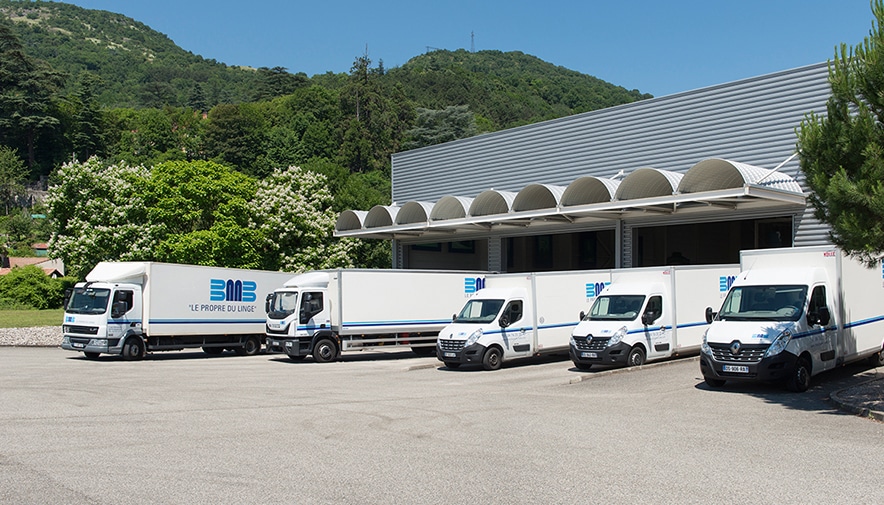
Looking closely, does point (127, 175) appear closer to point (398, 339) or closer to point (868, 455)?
point (398, 339)

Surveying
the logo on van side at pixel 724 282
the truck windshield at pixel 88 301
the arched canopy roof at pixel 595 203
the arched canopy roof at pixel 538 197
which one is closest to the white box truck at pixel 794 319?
the arched canopy roof at pixel 595 203

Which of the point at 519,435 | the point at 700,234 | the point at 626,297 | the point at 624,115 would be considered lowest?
the point at 519,435

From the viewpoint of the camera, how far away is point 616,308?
1941 centimetres

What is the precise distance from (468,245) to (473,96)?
2748 inches

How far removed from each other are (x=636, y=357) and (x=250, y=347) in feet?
47.9

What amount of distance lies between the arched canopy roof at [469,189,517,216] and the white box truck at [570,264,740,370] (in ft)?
26.5

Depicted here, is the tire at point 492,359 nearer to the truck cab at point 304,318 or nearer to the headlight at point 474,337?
the headlight at point 474,337

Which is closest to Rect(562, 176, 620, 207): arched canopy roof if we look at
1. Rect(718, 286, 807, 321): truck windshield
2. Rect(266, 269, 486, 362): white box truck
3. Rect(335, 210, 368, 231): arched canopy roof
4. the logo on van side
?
the logo on van side

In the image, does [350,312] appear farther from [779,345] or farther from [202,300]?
[779,345]

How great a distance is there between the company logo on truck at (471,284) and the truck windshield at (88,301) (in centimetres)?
1138

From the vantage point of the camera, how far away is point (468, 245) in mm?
38406

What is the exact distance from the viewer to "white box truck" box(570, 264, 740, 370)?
18.5m

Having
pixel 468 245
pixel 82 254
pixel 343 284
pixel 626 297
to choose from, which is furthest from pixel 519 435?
pixel 82 254

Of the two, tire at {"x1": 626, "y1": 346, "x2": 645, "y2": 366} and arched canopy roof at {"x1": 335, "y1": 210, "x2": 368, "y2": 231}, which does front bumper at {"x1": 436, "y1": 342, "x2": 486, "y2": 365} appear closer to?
tire at {"x1": 626, "y1": 346, "x2": 645, "y2": 366}
